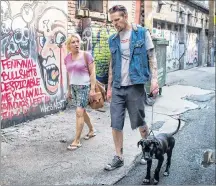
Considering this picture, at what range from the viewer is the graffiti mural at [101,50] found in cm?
903

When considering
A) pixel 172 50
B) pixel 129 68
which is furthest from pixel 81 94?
pixel 172 50

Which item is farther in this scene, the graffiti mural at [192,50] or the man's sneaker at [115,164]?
the graffiti mural at [192,50]

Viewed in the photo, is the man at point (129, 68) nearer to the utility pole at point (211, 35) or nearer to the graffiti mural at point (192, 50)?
the graffiti mural at point (192, 50)

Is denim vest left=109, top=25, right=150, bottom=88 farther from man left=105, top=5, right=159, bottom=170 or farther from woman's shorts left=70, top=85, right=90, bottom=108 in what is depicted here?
woman's shorts left=70, top=85, right=90, bottom=108

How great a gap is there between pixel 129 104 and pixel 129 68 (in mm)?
451

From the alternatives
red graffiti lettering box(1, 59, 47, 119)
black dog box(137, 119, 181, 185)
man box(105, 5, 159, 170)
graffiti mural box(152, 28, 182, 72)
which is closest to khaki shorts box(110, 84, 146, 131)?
man box(105, 5, 159, 170)

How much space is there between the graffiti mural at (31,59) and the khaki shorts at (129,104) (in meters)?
2.56

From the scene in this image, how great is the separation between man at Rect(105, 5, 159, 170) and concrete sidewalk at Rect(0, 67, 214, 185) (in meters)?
0.37

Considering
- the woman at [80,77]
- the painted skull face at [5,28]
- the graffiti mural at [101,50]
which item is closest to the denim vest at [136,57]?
the woman at [80,77]

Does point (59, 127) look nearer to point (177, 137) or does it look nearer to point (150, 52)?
point (177, 137)

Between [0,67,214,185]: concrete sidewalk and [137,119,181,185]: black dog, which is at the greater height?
[137,119,181,185]: black dog

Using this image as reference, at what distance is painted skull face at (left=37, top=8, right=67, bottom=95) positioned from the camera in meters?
7.04

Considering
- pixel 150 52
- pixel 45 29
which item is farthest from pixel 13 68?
pixel 150 52

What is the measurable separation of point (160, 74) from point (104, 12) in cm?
238
